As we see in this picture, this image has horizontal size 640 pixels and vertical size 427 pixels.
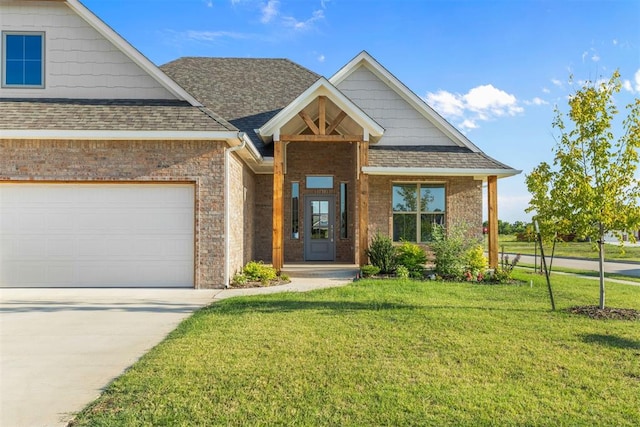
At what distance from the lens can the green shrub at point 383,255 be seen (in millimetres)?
12820

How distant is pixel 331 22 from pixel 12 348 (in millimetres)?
10407

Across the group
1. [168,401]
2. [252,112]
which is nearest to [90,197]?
[252,112]

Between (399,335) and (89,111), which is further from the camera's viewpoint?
(89,111)

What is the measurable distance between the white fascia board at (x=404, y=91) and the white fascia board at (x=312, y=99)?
3.06 metres

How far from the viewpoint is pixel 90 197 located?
36.3ft

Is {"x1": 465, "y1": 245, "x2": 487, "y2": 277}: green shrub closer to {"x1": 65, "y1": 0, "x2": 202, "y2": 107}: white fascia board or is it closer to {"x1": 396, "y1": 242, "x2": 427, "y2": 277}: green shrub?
{"x1": 396, "y1": 242, "x2": 427, "y2": 277}: green shrub

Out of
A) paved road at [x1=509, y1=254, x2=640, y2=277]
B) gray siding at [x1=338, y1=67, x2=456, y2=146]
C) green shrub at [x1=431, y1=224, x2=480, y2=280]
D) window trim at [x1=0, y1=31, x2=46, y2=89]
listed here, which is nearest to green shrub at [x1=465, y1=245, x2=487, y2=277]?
green shrub at [x1=431, y1=224, x2=480, y2=280]

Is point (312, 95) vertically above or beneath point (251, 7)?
beneath

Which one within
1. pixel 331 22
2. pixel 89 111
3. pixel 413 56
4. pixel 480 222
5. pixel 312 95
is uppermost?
pixel 331 22

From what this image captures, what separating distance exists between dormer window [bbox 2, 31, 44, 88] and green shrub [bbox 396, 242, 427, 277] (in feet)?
35.6

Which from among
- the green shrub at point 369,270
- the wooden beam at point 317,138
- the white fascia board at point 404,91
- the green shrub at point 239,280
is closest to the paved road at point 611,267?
the white fascia board at point 404,91

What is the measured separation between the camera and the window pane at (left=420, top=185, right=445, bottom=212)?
15578 mm

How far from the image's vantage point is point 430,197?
51.2 feet

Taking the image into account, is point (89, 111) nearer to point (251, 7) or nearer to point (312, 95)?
point (251, 7)
